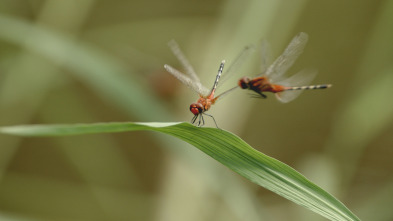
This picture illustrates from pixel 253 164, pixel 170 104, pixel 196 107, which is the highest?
pixel 170 104

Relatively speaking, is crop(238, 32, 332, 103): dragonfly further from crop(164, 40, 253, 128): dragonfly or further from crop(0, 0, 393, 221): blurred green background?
crop(0, 0, 393, 221): blurred green background

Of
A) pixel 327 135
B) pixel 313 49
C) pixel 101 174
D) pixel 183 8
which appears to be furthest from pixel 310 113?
pixel 101 174

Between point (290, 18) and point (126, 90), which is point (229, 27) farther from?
point (126, 90)

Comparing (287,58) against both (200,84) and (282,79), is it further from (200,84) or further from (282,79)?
(200,84)

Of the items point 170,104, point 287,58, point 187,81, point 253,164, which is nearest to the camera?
point 253,164

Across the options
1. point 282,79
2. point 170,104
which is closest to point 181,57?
point 282,79

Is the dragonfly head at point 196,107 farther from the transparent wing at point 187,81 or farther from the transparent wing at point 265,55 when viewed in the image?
the transparent wing at point 265,55
